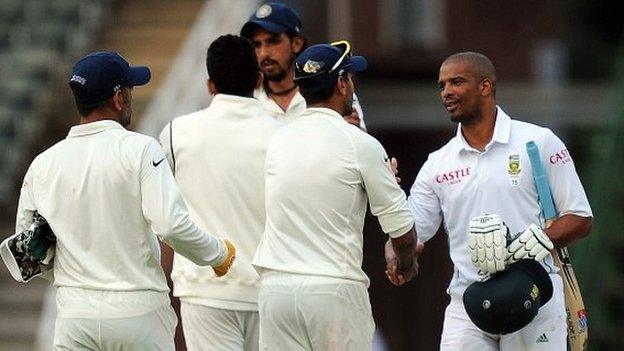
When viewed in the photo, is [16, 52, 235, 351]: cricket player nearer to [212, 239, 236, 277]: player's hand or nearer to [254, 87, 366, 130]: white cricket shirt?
[212, 239, 236, 277]: player's hand

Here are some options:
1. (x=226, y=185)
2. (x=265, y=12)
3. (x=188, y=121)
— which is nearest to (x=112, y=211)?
(x=226, y=185)

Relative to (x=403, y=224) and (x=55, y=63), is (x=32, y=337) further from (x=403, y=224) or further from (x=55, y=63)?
(x=403, y=224)

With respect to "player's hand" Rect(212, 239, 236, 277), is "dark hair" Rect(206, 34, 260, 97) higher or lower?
higher

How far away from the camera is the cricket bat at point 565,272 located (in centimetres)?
940

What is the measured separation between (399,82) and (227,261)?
47.6 feet

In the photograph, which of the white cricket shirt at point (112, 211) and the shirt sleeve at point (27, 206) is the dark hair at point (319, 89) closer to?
the white cricket shirt at point (112, 211)

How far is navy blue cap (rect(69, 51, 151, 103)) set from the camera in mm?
8828

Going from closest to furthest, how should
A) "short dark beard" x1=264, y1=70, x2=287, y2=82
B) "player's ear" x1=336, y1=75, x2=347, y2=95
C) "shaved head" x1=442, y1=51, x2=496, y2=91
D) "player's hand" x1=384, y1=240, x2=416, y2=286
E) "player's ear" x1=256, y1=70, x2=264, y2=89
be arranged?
1. "player's ear" x1=336, y1=75, x2=347, y2=95
2. "player's hand" x1=384, y1=240, x2=416, y2=286
3. "shaved head" x1=442, y1=51, x2=496, y2=91
4. "player's ear" x1=256, y1=70, x2=264, y2=89
5. "short dark beard" x1=264, y1=70, x2=287, y2=82

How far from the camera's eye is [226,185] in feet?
31.2

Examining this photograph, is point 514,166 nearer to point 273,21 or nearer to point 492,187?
point 492,187

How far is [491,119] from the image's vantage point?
967cm

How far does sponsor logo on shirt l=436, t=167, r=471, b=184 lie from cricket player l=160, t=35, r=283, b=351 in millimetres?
894

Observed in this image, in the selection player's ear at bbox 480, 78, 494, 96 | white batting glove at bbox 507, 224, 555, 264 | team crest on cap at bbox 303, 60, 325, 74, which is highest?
team crest on cap at bbox 303, 60, 325, 74

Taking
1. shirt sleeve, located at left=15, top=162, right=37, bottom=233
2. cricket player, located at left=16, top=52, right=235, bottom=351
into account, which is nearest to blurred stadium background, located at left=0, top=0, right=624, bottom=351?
shirt sleeve, located at left=15, top=162, right=37, bottom=233
